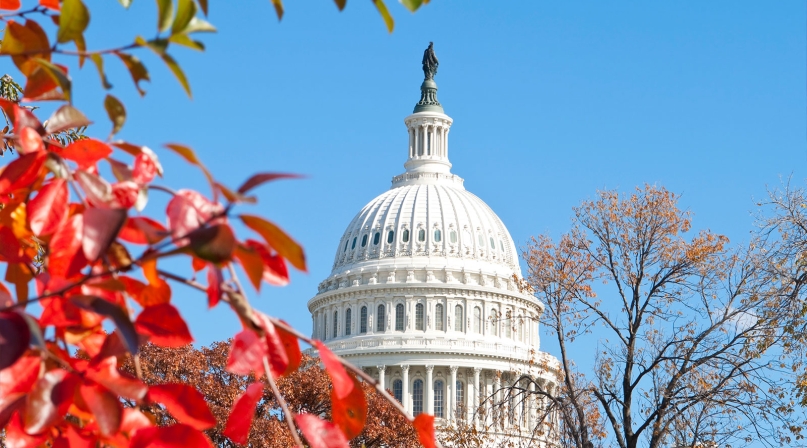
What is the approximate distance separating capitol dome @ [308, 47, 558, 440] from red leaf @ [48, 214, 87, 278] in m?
101

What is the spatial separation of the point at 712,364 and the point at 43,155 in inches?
1085

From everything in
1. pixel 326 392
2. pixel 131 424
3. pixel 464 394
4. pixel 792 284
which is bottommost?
pixel 131 424

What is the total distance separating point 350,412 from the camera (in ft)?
8.21

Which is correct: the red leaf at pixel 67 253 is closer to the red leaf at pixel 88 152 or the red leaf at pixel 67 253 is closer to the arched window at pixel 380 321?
the red leaf at pixel 88 152

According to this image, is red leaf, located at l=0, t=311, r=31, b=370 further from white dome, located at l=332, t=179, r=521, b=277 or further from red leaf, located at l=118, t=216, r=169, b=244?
white dome, located at l=332, t=179, r=521, b=277

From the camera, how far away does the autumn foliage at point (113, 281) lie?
193 centimetres

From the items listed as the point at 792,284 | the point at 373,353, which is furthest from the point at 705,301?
the point at 373,353

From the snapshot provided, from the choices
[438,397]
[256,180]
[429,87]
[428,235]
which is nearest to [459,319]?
[438,397]

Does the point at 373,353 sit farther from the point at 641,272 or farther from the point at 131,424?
the point at 131,424

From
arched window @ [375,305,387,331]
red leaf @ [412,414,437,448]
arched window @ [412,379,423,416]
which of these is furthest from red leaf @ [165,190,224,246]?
arched window @ [375,305,387,331]

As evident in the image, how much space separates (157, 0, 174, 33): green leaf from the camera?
6.60 ft

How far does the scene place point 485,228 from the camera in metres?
122

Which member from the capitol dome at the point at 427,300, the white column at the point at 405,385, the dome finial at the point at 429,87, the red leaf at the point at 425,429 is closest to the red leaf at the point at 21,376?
the red leaf at the point at 425,429

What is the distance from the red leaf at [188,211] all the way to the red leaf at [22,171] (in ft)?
1.40
